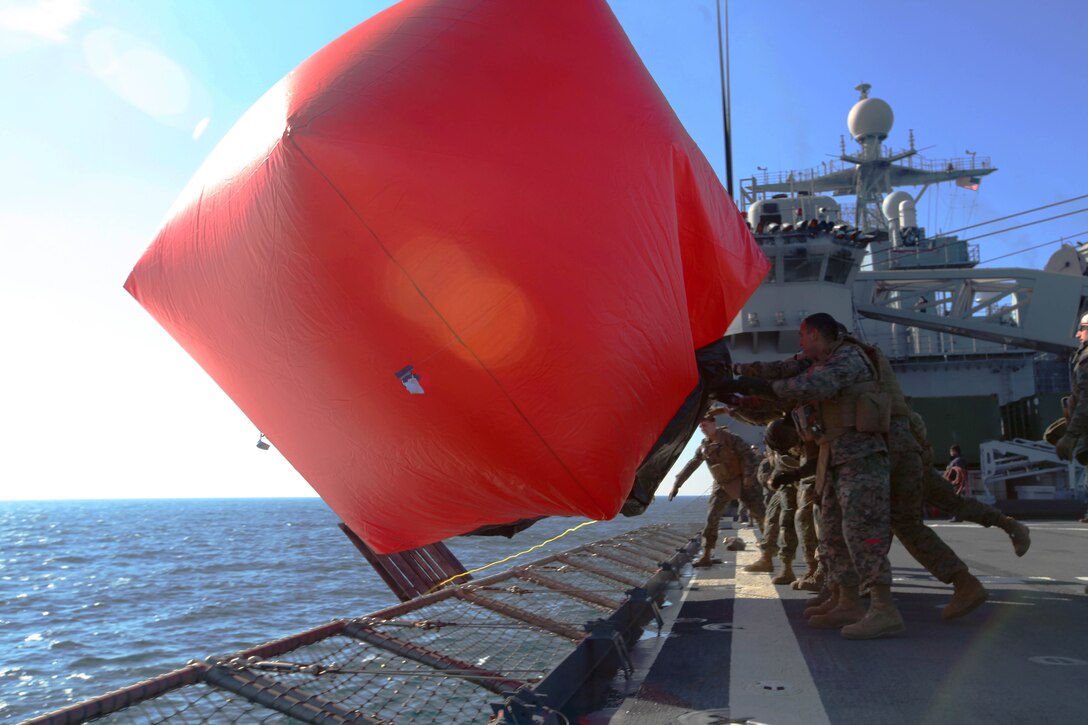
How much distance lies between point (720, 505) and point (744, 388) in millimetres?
6118

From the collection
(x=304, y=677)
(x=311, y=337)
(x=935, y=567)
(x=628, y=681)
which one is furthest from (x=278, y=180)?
(x=935, y=567)

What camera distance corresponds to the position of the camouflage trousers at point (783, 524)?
7.98m

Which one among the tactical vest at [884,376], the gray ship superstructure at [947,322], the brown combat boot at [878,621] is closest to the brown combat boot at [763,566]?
the tactical vest at [884,376]

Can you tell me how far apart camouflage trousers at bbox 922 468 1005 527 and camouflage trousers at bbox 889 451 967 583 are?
A: 2.42 ft

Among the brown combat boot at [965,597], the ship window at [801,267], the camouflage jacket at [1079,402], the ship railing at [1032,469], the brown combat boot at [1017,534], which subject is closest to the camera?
the brown combat boot at [965,597]

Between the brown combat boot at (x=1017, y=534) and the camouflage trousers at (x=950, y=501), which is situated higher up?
the camouflage trousers at (x=950, y=501)

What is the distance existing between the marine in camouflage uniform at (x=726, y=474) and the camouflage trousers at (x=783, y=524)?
1078 millimetres

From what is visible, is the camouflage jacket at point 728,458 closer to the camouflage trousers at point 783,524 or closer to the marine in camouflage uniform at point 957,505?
the camouflage trousers at point 783,524

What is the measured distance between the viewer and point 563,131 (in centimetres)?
350

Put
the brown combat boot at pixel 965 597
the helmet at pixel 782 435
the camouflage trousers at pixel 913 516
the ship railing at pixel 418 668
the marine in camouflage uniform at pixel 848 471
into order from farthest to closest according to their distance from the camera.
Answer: the helmet at pixel 782 435, the camouflage trousers at pixel 913 516, the brown combat boot at pixel 965 597, the marine in camouflage uniform at pixel 848 471, the ship railing at pixel 418 668

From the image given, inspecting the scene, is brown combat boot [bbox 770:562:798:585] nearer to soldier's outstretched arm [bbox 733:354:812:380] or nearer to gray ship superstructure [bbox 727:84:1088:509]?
soldier's outstretched arm [bbox 733:354:812:380]

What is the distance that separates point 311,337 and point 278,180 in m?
0.65

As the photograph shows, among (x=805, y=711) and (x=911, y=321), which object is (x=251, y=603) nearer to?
(x=805, y=711)

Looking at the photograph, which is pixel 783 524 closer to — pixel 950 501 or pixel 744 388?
pixel 950 501
